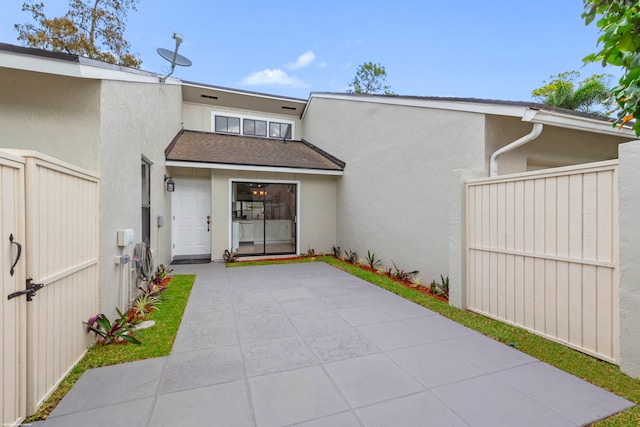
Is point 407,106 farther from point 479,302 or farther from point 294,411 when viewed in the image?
point 294,411

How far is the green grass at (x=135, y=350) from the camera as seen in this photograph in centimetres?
243

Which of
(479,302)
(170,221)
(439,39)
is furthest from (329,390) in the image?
(439,39)

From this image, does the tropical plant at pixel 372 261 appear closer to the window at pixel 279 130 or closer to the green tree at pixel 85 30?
the window at pixel 279 130

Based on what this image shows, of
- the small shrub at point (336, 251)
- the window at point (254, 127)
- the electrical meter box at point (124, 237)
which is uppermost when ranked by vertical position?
the window at point (254, 127)

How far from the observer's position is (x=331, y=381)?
2.64 metres

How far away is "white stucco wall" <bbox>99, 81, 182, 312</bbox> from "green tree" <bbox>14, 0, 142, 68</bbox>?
486 inches

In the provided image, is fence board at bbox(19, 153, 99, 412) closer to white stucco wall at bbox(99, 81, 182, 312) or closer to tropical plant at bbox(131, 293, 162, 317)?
white stucco wall at bbox(99, 81, 182, 312)

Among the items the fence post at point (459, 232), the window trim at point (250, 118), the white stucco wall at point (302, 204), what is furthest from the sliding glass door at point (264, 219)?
the fence post at point (459, 232)

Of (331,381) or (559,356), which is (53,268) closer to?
(331,381)

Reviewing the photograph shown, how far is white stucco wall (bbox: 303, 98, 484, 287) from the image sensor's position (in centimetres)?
535

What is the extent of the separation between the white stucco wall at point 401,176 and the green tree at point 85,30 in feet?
44.7

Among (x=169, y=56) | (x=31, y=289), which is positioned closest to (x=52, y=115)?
(x=31, y=289)

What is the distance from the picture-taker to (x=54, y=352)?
2527 millimetres

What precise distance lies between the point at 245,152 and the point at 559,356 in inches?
351
